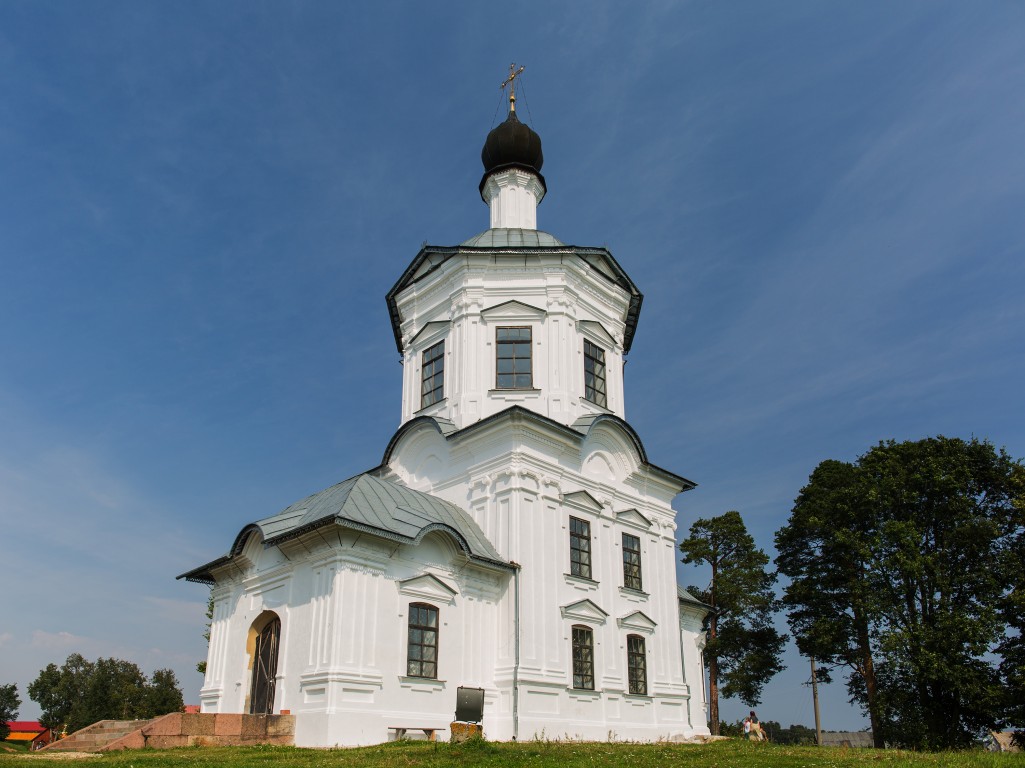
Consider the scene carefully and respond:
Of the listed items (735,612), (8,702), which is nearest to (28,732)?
(8,702)

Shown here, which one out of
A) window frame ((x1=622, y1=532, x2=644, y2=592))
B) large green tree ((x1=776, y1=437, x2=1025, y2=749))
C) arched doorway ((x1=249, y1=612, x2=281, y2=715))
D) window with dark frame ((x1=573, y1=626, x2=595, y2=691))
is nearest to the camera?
arched doorway ((x1=249, y1=612, x2=281, y2=715))

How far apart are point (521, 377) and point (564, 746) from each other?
980 cm

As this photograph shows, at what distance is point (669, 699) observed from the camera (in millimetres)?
20422

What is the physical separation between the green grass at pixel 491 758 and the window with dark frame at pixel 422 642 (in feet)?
7.60

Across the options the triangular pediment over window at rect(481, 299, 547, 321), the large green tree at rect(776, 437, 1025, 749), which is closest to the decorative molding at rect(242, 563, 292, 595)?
the triangular pediment over window at rect(481, 299, 547, 321)

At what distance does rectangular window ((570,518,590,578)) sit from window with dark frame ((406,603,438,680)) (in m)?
4.15

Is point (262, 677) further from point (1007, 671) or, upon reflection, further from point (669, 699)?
point (1007, 671)

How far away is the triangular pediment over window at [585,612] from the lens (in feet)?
60.9

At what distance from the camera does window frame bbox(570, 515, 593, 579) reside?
19531 mm

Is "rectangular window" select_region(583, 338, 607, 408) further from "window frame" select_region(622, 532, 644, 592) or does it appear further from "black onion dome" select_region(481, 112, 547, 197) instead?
"black onion dome" select_region(481, 112, 547, 197)

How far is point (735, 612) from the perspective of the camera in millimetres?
33906

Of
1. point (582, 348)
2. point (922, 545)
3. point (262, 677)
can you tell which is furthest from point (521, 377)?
point (922, 545)

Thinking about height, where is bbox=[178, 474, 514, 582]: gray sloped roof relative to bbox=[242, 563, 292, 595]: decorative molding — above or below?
above

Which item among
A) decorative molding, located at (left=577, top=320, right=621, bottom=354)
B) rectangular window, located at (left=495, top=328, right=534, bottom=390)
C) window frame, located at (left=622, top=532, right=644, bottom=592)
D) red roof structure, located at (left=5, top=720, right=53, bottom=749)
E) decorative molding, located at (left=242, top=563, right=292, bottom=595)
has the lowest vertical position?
red roof structure, located at (left=5, top=720, right=53, bottom=749)
